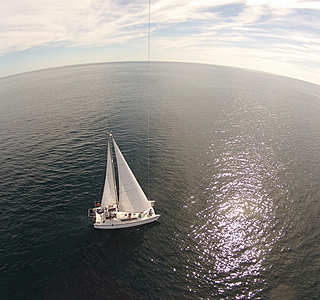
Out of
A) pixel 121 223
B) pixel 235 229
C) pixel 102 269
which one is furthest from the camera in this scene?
pixel 235 229

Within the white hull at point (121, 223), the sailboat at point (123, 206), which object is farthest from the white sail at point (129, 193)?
the white hull at point (121, 223)

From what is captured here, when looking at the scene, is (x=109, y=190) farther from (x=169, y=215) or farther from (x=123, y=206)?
(x=169, y=215)

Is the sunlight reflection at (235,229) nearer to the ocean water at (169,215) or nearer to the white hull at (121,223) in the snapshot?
the ocean water at (169,215)

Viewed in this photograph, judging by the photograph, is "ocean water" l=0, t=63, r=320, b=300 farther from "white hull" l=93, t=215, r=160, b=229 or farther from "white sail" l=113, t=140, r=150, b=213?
"white sail" l=113, t=140, r=150, b=213

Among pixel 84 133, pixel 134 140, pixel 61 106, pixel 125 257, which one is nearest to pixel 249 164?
pixel 134 140

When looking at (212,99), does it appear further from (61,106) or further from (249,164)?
(61,106)

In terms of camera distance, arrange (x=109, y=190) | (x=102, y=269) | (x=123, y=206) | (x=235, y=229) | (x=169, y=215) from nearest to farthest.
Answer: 1. (x=102, y=269)
2. (x=109, y=190)
3. (x=123, y=206)
4. (x=235, y=229)
5. (x=169, y=215)

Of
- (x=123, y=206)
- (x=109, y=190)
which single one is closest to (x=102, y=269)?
(x=123, y=206)

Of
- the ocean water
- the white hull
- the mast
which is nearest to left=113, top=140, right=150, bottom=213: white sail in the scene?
the mast
